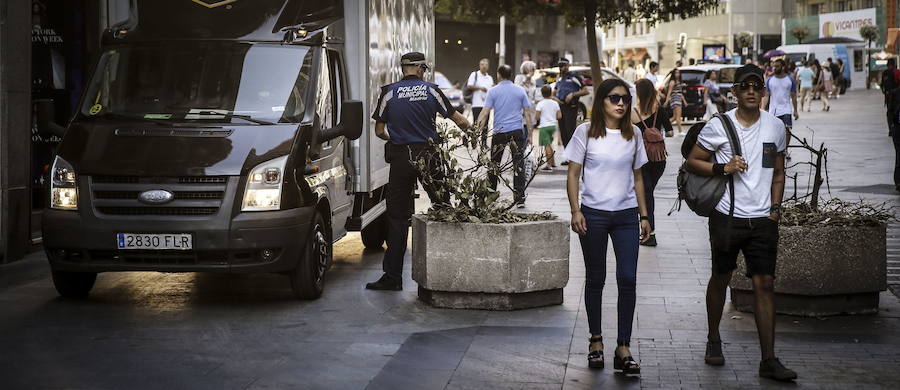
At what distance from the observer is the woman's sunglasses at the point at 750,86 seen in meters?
7.18

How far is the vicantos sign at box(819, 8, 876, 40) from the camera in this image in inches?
3214

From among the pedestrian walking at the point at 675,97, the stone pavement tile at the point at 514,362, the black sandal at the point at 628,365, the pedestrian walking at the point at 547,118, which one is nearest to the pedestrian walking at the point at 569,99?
the pedestrian walking at the point at 547,118

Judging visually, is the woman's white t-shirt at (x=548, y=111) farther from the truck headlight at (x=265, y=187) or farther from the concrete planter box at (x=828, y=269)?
the concrete planter box at (x=828, y=269)

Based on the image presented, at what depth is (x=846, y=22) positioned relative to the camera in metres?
83.7

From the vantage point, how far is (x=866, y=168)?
2206cm

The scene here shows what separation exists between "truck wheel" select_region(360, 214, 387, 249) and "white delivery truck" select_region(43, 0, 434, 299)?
1502mm

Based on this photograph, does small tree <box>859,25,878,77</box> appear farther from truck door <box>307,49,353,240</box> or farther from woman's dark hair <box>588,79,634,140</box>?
woman's dark hair <box>588,79,634,140</box>

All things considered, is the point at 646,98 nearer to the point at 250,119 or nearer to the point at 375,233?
the point at 375,233

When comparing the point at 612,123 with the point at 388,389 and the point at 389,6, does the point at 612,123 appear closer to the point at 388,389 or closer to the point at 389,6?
the point at 388,389

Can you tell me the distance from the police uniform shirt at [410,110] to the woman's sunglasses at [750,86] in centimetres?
348

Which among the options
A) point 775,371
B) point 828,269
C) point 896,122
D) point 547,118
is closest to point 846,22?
point 547,118

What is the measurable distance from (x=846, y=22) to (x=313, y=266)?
259ft

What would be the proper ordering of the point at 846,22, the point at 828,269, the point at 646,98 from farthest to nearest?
the point at 846,22 < the point at 646,98 < the point at 828,269

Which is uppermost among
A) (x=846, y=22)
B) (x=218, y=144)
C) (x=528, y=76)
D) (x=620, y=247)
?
(x=846, y=22)
